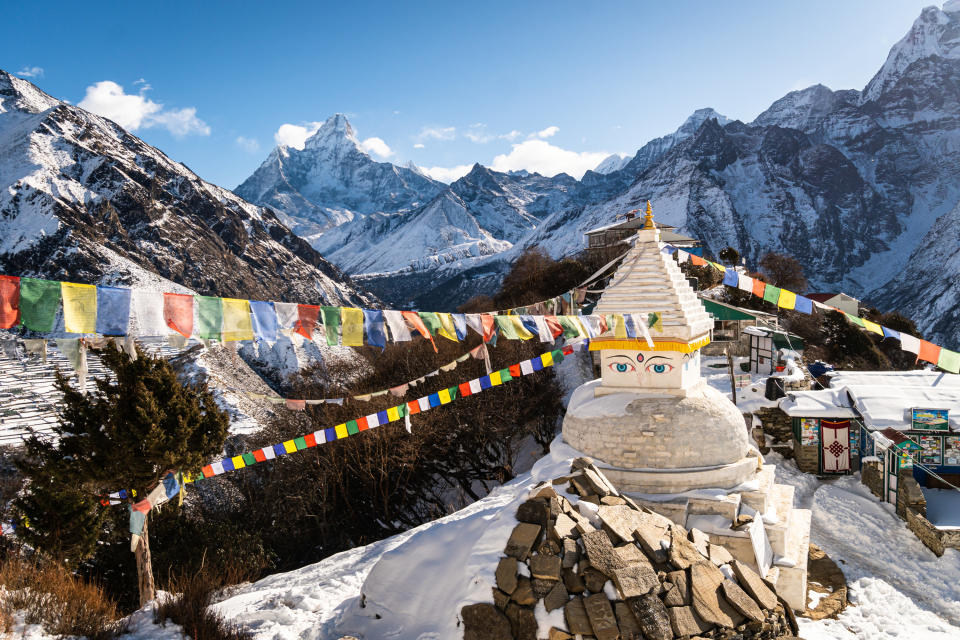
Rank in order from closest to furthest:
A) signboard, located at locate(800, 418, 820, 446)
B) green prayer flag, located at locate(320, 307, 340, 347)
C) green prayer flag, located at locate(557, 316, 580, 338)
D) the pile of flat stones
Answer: the pile of flat stones < green prayer flag, located at locate(320, 307, 340, 347) < green prayer flag, located at locate(557, 316, 580, 338) < signboard, located at locate(800, 418, 820, 446)

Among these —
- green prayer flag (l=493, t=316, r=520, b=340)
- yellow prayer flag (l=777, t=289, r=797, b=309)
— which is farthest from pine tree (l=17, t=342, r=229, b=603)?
yellow prayer flag (l=777, t=289, r=797, b=309)

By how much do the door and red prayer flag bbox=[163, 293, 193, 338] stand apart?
19399 mm

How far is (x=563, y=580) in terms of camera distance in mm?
7484

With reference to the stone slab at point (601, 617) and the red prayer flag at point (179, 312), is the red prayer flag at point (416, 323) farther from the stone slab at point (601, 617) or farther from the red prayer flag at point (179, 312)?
the stone slab at point (601, 617)

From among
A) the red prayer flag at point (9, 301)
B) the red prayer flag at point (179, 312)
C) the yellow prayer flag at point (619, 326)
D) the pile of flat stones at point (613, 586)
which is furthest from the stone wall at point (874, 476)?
the red prayer flag at point (9, 301)

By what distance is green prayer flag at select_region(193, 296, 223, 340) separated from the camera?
7641mm

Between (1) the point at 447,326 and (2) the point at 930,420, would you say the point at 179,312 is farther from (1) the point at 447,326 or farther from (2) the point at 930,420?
(2) the point at 930,420

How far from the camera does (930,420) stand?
1648cm

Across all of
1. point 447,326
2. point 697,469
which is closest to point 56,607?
point 447,326

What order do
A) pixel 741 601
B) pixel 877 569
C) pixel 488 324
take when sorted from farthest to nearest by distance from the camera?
pixel 877 569, pixel 488 324, pixel 741 601

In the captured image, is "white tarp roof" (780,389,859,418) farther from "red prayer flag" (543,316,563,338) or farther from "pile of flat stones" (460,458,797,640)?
"pile of flat stones" (460,458,797,640)

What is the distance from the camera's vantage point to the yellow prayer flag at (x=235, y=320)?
25.7ft

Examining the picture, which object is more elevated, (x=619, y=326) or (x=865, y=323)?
(x=619, y=326)

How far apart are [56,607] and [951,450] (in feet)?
72.1
